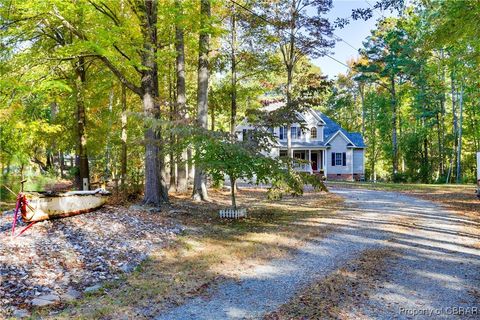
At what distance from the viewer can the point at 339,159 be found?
34375mm

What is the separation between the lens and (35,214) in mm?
8297

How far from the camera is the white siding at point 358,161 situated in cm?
3506

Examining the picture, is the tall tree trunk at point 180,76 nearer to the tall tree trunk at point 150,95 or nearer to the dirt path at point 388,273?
the tall tree trunk at point 150,95

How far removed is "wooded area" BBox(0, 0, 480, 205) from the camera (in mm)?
10133

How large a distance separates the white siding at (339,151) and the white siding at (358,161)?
922 mm

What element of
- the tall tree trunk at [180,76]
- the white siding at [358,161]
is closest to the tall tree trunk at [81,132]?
the tall tree trunk at [180,76]

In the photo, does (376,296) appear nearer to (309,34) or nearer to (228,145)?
(228,145)

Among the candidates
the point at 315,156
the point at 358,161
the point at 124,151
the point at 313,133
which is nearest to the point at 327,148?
the point at 313,133

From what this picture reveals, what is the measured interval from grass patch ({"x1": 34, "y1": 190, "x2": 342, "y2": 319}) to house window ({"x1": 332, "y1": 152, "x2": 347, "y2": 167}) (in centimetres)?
2162

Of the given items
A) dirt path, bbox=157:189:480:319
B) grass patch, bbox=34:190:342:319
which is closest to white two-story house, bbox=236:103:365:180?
grass patch, bbox=34:190:342:319

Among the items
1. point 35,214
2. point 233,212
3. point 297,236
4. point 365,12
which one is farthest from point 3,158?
point 365,12

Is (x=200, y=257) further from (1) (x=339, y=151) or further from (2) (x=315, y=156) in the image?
(2) (x=315, y=156)

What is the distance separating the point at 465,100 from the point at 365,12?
29.5 meters

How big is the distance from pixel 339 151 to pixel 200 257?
1139 inches
